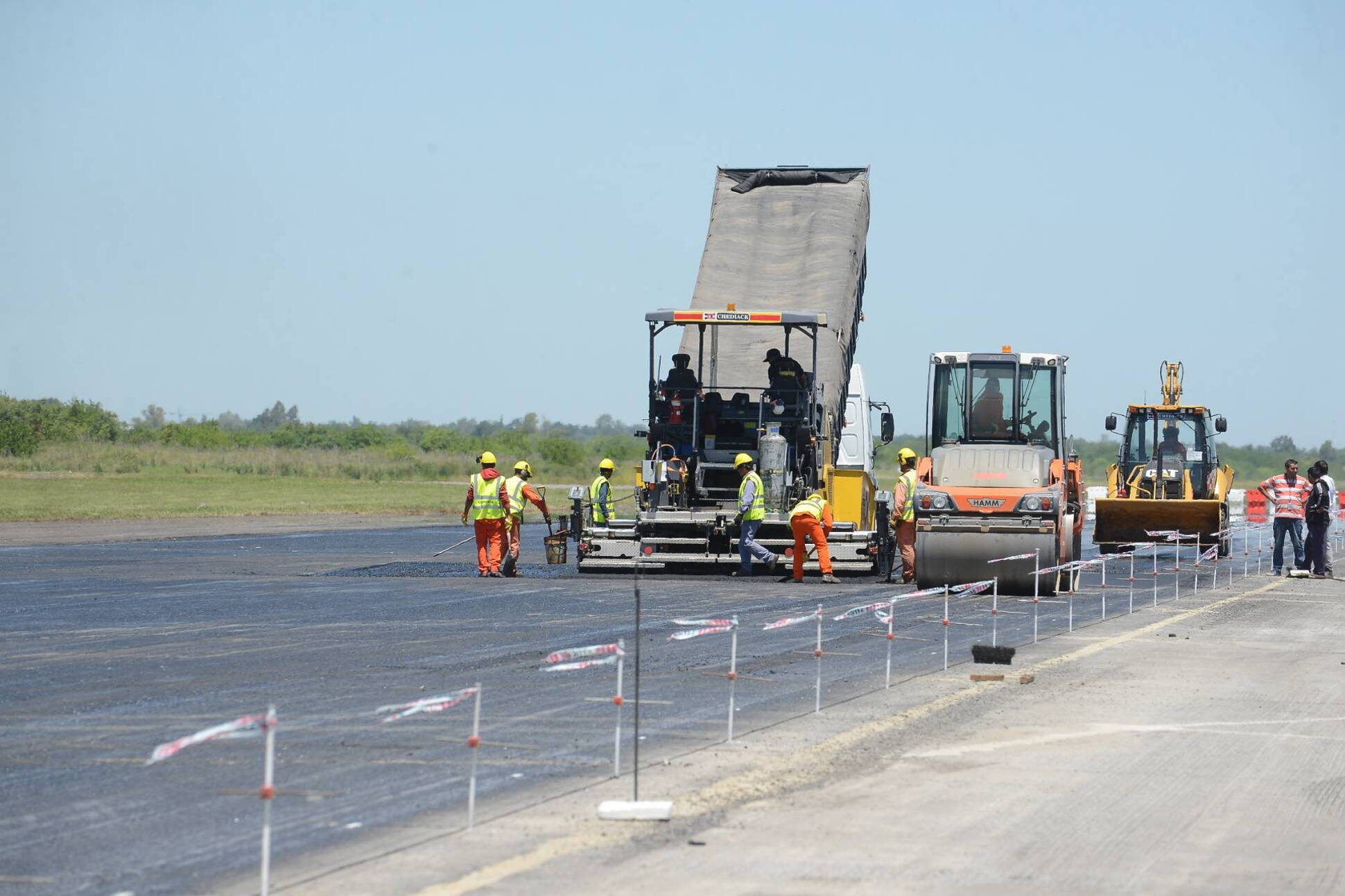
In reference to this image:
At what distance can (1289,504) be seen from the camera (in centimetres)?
2611

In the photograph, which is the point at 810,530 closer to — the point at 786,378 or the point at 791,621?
the point at 786,378

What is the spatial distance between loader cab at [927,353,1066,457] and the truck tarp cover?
2003 mm

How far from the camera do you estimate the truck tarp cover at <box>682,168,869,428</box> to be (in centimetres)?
2458

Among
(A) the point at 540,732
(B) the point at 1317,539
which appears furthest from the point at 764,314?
(A) the point at 540,732

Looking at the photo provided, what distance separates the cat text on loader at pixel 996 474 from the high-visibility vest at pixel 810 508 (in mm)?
1435

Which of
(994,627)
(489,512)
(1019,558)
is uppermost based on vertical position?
(489,512)

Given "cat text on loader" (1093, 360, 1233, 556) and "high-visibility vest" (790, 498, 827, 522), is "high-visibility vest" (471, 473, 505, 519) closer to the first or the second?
"high-visibility vest" (790, 498, 827, 522)

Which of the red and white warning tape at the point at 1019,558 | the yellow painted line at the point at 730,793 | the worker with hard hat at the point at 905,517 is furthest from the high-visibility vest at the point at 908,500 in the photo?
the yellow painted line at the point at 730,793

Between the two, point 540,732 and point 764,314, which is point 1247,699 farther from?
point 764,314

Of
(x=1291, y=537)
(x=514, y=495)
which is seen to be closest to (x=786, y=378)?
(x=514, y=495)

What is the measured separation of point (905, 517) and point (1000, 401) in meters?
2.17

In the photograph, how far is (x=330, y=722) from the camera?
1088 centimetres

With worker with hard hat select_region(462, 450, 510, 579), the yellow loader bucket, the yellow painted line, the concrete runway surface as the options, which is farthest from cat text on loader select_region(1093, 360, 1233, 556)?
the yellow painted line

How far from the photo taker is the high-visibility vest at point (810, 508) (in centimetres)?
2261
